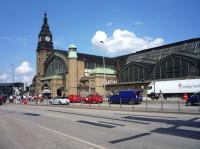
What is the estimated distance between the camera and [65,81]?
361 ft

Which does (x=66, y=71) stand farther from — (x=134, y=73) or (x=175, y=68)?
(x=175, y=68)

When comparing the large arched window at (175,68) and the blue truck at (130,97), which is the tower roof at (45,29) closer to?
the large arched window at (175,68)

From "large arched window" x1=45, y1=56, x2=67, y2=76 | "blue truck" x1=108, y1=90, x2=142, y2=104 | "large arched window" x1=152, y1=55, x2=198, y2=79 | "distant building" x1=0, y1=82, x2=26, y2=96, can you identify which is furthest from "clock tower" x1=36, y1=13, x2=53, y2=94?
"blue truck" x1=108, y1=90, x2=142, y2=104

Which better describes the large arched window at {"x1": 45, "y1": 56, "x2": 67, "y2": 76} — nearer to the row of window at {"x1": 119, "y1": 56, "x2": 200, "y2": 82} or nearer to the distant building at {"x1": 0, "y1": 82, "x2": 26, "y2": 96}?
the distant building at {"x1": 0, "y1": 82, "x2": 26, "y2": 96}

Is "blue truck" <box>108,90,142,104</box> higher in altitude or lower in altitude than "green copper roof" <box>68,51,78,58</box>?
lower

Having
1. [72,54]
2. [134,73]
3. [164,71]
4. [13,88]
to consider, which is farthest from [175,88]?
[13,88]

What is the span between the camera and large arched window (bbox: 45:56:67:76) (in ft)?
379

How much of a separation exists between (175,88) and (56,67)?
227 feet

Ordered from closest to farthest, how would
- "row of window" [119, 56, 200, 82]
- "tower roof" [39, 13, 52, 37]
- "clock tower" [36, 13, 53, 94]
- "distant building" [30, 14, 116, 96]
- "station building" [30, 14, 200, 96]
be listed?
"row of window" [119, 56, 200, 82], "station building" [30, 14, 200, 96], "distant building" [30, 14, 116, 96], "clock tower" [36, 13, 53, 94], "tower roof" [39, 13, 52, 37]

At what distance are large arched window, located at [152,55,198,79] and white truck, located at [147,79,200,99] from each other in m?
13.0

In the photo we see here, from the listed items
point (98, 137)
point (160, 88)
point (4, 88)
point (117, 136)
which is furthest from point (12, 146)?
point (4, 88)

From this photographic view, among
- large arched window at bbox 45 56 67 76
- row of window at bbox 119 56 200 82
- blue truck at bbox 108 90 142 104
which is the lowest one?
blue truck at bbox 108 90 142 104

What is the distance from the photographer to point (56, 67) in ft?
393

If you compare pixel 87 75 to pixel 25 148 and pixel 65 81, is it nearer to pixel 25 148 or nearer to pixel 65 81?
pixel 65 81
